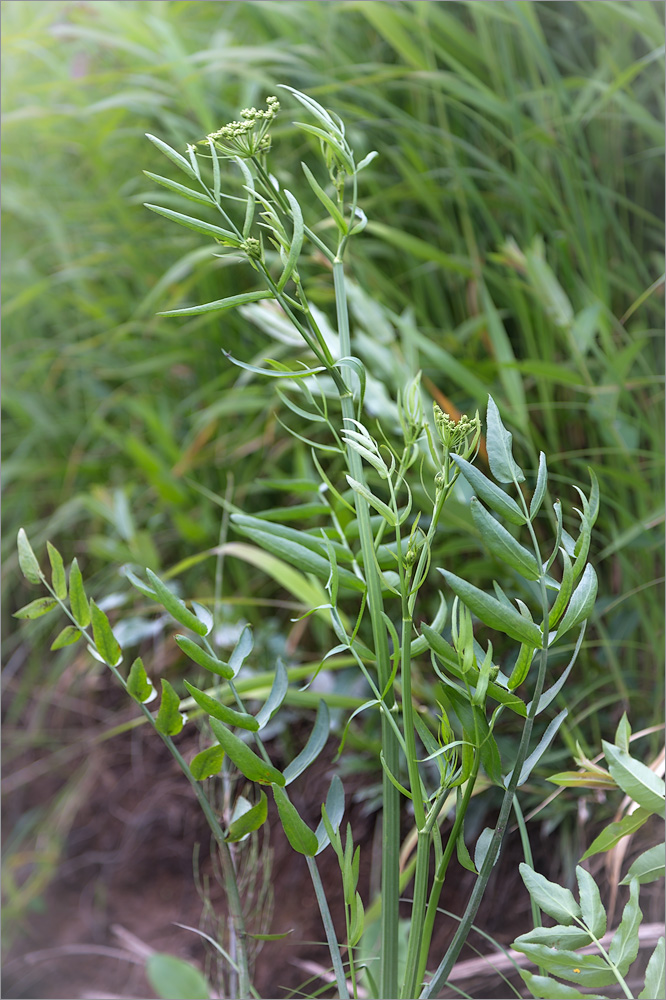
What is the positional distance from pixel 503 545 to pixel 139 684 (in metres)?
0.14

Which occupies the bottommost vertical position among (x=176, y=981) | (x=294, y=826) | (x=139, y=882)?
(x=139, y=882)

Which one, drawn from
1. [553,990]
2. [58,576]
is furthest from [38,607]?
[553,990]

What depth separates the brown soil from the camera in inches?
21.1

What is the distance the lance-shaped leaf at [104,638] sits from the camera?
27 centimetres

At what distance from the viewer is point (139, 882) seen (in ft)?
2.36

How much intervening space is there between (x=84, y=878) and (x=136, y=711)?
0.55 feet

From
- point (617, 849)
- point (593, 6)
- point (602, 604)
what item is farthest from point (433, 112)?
point (617, 849)

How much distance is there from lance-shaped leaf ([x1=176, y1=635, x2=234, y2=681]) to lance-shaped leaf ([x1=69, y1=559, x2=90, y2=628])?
2.3 inches

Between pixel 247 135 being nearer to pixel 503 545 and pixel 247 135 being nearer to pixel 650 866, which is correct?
pixel 503 545

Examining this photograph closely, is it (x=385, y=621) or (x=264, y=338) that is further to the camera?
(x=264, y=338)

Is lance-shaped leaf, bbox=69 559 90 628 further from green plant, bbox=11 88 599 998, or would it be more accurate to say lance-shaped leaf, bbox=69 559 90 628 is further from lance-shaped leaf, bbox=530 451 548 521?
lance-shaped leaf, bbox=530 451 548 521

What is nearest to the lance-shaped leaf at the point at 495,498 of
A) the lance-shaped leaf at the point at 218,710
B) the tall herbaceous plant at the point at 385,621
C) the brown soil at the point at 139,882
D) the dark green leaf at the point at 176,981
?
the tall herbaceous plant at the point at 385,621

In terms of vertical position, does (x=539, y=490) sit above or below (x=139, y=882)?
above

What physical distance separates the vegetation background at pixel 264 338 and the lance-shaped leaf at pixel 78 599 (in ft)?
0.32
